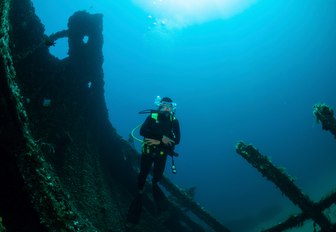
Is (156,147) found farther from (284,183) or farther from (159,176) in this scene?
(284,183)

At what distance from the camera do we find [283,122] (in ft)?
494

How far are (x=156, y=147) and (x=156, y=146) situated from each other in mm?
21

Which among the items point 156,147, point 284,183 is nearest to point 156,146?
point 156,147

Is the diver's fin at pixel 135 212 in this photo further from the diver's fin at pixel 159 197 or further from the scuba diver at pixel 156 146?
the diver's fin at pixel 159 197

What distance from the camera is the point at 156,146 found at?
5906mm

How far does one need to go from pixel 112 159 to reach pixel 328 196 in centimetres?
491

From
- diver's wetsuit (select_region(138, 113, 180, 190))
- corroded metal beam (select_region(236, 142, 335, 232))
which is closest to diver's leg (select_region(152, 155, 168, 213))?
diver's wetsuit (select_region(138, 113, 180, 190))

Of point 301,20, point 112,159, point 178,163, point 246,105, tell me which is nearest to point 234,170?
point 178,163

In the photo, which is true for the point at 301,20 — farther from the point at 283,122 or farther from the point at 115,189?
the point at 115,189

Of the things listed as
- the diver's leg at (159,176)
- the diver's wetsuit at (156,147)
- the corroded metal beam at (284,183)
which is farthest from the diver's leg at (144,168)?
the corroded metal beam at (284,183)

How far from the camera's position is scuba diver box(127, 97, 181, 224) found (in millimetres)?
5844

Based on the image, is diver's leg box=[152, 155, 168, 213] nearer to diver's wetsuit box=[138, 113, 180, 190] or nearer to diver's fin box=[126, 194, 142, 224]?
diver's wetsuit box=[138, 113, 180, 190]

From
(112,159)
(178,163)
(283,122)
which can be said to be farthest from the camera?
(283,122)

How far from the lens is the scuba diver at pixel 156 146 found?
19.2 ft
